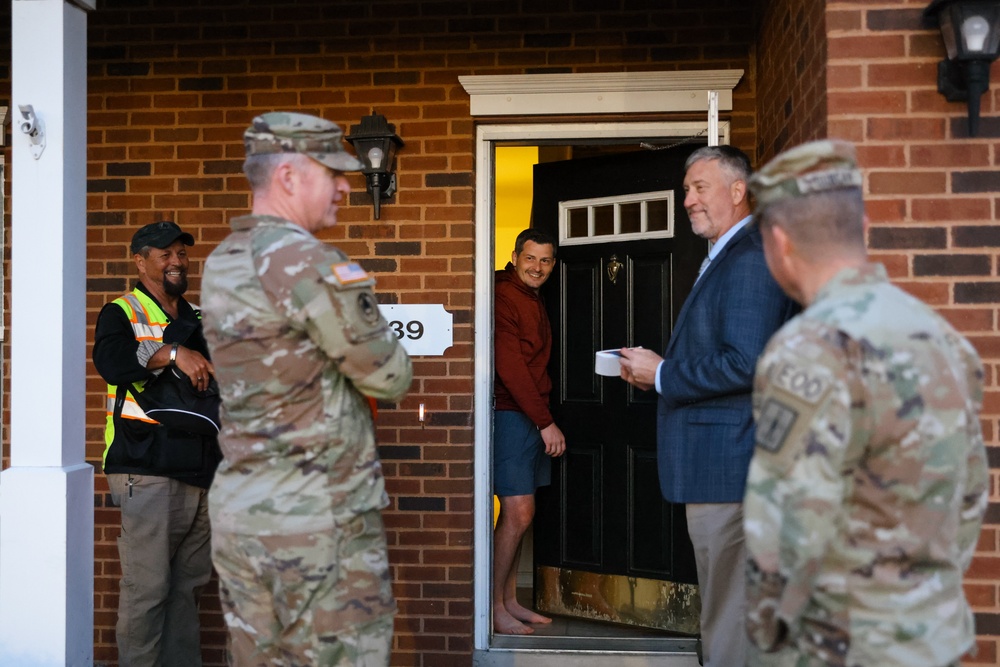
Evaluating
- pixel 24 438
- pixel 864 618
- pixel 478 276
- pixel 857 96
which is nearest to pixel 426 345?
pixel 478 276

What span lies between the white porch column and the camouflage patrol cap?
35.5 inches

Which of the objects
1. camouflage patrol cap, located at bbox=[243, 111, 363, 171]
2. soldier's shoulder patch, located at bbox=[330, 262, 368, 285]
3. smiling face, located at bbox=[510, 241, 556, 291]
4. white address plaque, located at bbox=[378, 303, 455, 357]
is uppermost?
camouflage patrol cap, located at bbox=[243, 111, 363, 171]

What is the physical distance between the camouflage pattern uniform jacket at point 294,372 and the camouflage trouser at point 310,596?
46mm

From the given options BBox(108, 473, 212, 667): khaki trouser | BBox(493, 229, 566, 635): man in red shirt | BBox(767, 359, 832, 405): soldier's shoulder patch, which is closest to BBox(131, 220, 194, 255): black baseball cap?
BBox(108, 473, 212, 667): khaki trouser

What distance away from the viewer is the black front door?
473cm

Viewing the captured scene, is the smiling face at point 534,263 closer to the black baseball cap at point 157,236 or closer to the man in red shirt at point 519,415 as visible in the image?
the man in red shirt at point 519,415

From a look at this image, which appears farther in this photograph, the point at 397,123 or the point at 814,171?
Answer: the point at 397,123

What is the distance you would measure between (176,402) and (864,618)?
2543mm

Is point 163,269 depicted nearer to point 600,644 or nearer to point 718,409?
point 718,409

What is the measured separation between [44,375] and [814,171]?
231cm

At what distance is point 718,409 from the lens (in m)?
2.96

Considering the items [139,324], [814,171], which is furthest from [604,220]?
[814,171]

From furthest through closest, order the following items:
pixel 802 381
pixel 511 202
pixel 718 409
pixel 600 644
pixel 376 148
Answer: pixel 511 202
pixel 600 644
pixel 376 148
pixel 718 409
pixel 802 381

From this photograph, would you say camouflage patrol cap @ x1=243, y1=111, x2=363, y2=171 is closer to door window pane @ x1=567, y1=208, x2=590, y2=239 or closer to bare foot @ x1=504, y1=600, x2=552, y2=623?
door window pane @ x1=567, y1=208, x2=590, y2=239
